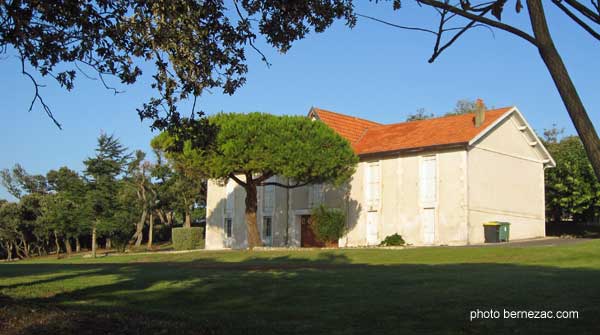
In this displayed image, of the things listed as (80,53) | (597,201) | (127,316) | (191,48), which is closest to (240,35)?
(191,48)

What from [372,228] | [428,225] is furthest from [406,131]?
[428,225]

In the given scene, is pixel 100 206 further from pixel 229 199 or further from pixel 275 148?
pixel 275 148

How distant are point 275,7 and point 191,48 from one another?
1575mm

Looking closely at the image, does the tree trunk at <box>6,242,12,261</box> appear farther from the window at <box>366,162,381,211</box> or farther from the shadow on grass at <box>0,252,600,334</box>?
the shadow on grass at <box>0,252,600,334</box>

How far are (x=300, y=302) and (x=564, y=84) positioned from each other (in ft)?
25.1

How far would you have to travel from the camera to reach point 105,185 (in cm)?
5197

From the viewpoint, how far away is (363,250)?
104 feet

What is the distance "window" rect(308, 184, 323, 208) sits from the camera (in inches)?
1698

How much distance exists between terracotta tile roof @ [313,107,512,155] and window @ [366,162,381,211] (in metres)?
1.11

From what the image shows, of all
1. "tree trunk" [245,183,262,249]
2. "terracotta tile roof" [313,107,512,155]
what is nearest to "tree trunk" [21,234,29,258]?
"tree trunk" [245,183,262,249]

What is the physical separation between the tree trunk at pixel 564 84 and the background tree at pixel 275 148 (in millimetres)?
28582

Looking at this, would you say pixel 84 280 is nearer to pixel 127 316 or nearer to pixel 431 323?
pixel 127 316

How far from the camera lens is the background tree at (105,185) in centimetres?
5044

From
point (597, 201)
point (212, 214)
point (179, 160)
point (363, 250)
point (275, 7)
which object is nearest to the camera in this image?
point (275, 7)
